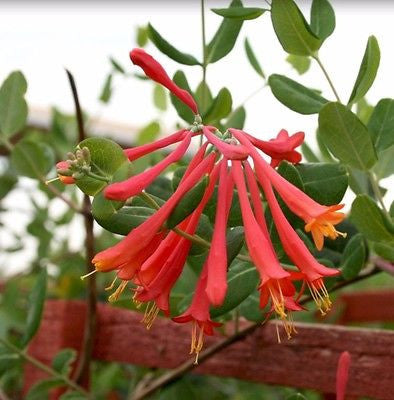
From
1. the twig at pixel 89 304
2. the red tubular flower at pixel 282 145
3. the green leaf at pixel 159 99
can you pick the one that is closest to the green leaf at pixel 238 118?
the twig at pixel 89 304

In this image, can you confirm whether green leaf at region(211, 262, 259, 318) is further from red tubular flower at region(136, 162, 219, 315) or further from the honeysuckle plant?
red tubular flower at region(136, 162, 219, 315)

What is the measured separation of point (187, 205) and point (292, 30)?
0.67ft

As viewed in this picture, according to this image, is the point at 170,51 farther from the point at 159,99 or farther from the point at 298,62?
the point at 159,99

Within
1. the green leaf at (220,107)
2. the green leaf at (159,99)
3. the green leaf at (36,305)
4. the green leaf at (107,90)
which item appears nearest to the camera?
the green leaf at (220,107)

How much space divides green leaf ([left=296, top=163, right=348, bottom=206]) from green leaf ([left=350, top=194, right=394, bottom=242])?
0.04 meters

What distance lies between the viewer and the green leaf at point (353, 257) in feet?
2.13

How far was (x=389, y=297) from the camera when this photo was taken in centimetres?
134

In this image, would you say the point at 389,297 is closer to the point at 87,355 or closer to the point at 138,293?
the point at 87,355

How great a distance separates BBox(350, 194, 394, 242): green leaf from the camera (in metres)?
0.52

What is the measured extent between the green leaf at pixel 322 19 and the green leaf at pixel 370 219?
0.16 m

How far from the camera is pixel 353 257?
66cm

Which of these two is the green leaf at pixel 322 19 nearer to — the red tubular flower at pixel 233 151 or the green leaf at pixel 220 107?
the green leaf at pixel 220 107

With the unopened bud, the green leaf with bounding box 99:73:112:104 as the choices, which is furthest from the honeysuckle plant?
the green leaf with bounding box 99:73:112:104

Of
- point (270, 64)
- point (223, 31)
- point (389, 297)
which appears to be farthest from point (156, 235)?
point (389, 297)
